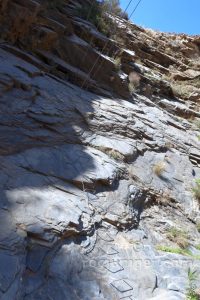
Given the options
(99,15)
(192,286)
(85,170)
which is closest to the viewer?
(192,286)

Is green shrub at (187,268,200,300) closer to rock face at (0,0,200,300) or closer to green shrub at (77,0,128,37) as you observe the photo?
rock face at (0,0,200,300)

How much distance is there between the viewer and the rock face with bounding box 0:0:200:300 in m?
3.66

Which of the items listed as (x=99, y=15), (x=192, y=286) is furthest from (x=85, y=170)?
(x=99, y=15)

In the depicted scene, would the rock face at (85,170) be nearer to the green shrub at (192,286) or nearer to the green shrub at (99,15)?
the green shrub at (192,286)

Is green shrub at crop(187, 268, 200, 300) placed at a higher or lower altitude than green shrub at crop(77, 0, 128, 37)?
lower

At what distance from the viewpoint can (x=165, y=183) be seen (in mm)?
6656

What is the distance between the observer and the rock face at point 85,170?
12.0 ft

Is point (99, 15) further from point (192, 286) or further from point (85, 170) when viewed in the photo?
point (192, 286)

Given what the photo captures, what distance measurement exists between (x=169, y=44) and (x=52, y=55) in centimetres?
746

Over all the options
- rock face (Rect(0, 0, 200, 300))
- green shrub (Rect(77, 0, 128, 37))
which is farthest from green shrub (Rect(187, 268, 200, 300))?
green shrub (Rect(77, 0, 128, 37))

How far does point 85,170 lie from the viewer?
5254 mm

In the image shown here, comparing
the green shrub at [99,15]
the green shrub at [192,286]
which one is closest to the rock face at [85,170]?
the green shrub at [192,286]

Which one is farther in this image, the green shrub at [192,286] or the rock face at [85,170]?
the green shrub at [192,286]

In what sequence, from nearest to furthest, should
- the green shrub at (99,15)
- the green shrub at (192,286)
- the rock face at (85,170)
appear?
the rock face at (85,170)
the green shrub at (192,286)
the green shrub at (99,15)
